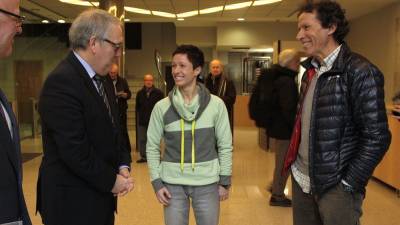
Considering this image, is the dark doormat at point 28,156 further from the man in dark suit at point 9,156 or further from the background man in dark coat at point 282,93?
the man in dark suit at point 9,156

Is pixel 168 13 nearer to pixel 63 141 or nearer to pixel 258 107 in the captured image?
pixel 258 107

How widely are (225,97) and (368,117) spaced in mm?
5053

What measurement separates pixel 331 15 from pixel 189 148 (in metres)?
0.96

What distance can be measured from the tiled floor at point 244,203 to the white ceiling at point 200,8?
3.73 metres

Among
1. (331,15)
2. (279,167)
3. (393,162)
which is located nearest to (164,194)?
(331,15)

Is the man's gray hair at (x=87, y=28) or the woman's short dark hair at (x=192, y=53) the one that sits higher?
the man's gray hair at (x=87, y=28)

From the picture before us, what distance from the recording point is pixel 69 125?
166cm

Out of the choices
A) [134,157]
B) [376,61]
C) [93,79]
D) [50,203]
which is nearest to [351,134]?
[93,79]

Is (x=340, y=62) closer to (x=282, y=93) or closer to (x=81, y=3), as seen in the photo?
(x=282, y=93)

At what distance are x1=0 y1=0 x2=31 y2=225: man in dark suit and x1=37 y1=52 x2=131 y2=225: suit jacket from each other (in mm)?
334

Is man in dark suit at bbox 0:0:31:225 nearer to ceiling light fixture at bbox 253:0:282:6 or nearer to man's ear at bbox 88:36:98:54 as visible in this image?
man's ear at bbox 88:36:98:54

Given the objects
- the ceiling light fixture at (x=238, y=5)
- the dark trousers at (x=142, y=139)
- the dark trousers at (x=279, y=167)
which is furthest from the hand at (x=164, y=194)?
the ceiling light fixture at (x=238, y=5)

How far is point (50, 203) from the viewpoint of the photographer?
1.77 metres

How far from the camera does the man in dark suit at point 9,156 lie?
3.96 feet
